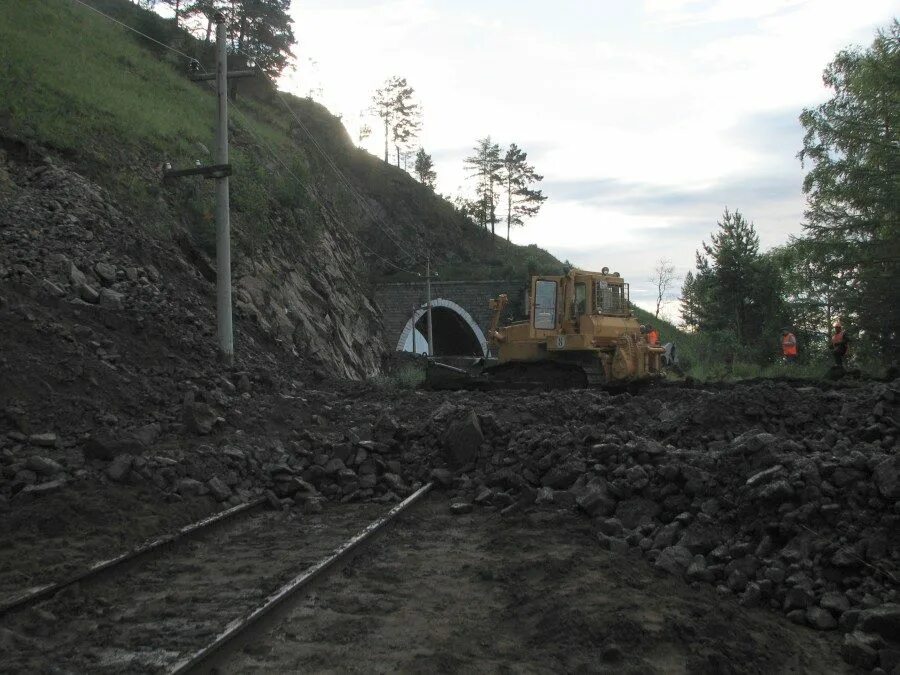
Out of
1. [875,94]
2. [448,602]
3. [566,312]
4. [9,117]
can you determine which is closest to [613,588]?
[448,602]

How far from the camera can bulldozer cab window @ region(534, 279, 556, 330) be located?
16.8 meters

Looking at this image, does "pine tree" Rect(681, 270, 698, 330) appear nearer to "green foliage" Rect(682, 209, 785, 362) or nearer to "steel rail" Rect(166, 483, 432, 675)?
"green foliage" Rect(682, 209, 785, 362)

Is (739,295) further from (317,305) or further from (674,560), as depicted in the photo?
(674,560)

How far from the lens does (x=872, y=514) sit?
5.32 metres

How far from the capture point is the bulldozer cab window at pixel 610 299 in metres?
16.5

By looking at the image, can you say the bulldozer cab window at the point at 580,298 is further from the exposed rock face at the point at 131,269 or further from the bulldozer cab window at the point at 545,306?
the exposed rock face at the point at 131,269

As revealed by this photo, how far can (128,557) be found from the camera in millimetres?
5660

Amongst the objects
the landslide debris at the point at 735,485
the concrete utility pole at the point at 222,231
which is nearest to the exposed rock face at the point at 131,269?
the concrete utility pole at the point at 222,231

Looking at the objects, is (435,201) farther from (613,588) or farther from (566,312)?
(613,588)

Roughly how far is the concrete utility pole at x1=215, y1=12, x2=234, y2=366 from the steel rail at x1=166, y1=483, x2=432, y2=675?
7.30 meters

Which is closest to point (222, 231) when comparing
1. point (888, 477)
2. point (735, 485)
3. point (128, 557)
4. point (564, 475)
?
point (564, 475)

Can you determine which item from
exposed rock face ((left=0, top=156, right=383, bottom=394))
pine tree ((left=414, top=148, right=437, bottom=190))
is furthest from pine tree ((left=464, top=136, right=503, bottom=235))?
exposed rock face ((left=0, top=156, right=383, bottom=394))

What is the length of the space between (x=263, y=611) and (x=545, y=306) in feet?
42.7

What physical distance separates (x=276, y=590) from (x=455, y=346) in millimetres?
49045
